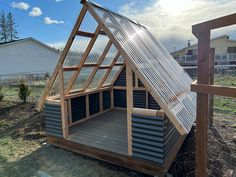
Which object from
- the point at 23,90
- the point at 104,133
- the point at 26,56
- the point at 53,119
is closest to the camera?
the point at 53,119

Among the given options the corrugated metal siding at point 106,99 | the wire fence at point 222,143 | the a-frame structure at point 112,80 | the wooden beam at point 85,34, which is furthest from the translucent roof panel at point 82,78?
the wire fence at point 222,143

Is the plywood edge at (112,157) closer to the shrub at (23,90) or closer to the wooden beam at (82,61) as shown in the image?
the wooden beam at (82,61)

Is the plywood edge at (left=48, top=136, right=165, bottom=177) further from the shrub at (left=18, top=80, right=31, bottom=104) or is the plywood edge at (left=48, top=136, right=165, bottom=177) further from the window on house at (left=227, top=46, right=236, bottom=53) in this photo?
the window on house at (left=227, top=46, right=236, bottom=53)

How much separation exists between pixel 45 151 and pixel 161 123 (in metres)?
2.74

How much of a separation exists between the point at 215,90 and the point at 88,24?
2994 millimetres

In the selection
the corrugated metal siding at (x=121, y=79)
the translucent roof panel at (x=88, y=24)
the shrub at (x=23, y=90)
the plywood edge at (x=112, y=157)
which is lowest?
the plywood edge at (x=112, y=157)

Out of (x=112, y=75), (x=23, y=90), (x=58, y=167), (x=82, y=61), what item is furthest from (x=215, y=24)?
(x=23, y=90)

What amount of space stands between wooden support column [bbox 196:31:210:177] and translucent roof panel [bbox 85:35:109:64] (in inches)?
118

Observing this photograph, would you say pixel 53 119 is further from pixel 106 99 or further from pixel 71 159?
pixel 106 99

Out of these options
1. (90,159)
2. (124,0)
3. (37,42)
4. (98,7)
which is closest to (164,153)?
(90,159)

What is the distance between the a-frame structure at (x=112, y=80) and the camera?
305 centimetres

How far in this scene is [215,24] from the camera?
165 centimetres

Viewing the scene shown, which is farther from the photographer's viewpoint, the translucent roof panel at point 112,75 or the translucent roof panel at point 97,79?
the translucent roof panel at point 112,75

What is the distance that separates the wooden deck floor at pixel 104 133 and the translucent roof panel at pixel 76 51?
5.47 feet
